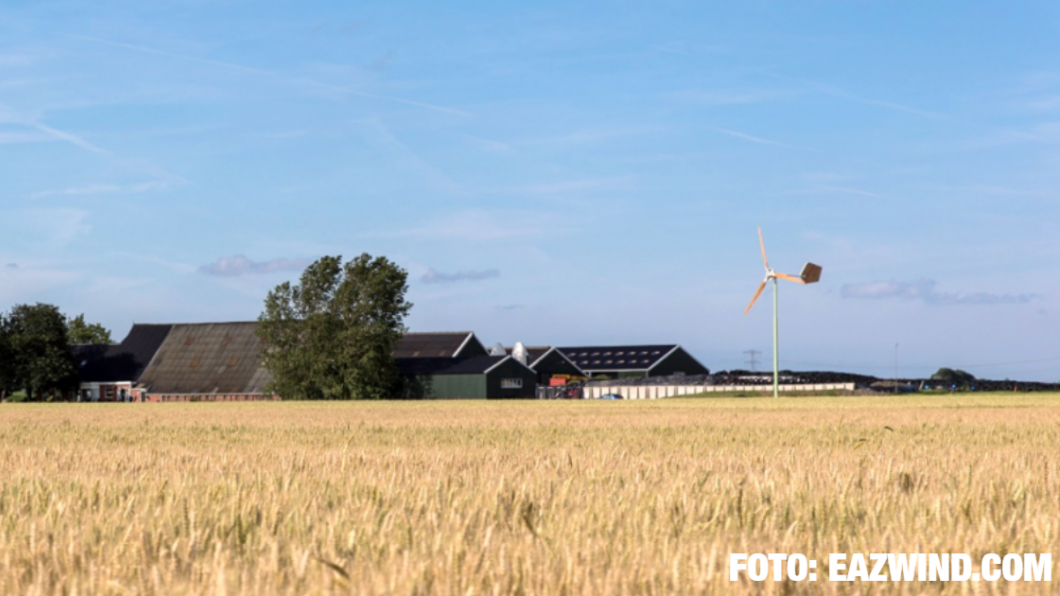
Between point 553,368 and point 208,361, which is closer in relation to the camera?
point 208,361

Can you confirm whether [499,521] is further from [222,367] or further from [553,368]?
[553,368]

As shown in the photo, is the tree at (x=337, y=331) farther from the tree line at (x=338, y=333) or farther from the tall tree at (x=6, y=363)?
the tall tree at (x=6, y=363)

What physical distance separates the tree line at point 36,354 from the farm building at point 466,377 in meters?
32.7

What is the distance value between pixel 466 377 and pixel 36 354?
40.9 meters

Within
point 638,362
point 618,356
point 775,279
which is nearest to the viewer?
point 775,279

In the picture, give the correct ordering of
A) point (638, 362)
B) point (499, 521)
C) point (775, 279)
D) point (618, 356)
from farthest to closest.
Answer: point (618, 356) < point (638, 362) < point (775, 279) < point (499, 521)

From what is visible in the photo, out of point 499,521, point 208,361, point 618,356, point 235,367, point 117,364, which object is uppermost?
point 618,356

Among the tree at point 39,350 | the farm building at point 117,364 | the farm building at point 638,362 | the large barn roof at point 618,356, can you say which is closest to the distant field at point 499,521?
the tree at point 39,350

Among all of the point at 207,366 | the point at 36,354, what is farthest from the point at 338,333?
the point at 36,354

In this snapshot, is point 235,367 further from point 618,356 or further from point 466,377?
point 618,356

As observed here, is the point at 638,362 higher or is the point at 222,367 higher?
the point at 638,362

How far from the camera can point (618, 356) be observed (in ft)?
438

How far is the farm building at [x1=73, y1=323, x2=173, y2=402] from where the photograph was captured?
375 feet

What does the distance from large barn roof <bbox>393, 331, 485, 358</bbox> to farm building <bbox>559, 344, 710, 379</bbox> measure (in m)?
22.2
